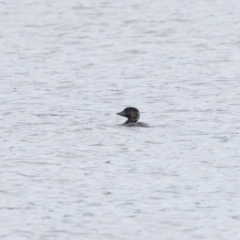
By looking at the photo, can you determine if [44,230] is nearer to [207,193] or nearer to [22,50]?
[207,193]

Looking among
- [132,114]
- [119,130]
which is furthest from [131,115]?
[119,130]

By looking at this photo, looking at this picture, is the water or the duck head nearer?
the water

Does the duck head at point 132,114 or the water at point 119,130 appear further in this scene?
the duck head at point 132,114

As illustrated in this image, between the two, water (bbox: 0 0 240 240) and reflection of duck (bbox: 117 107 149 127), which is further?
reflection of duck (bbox: 117 107 149 127)

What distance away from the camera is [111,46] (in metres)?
28.3

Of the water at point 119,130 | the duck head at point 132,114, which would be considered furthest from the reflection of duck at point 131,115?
the water at point 119,130

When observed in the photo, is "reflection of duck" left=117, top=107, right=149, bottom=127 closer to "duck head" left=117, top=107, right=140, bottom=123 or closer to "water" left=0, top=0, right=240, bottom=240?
"duck head" left=117, top=107, right=140, bottom=123

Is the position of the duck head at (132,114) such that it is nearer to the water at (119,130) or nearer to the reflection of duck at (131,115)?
the reflection of duck at (131,115)

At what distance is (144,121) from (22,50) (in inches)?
430

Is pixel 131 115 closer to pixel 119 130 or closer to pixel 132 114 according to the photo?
pixel 132 114

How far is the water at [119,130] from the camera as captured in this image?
1077 centimetres

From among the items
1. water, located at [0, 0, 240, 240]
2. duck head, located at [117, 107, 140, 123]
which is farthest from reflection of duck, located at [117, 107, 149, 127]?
water, located at [0, 0, 240, 240]

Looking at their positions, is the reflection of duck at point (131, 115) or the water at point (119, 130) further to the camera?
the reflection of duck at point (131, 115)

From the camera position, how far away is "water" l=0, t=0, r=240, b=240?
10.8m
